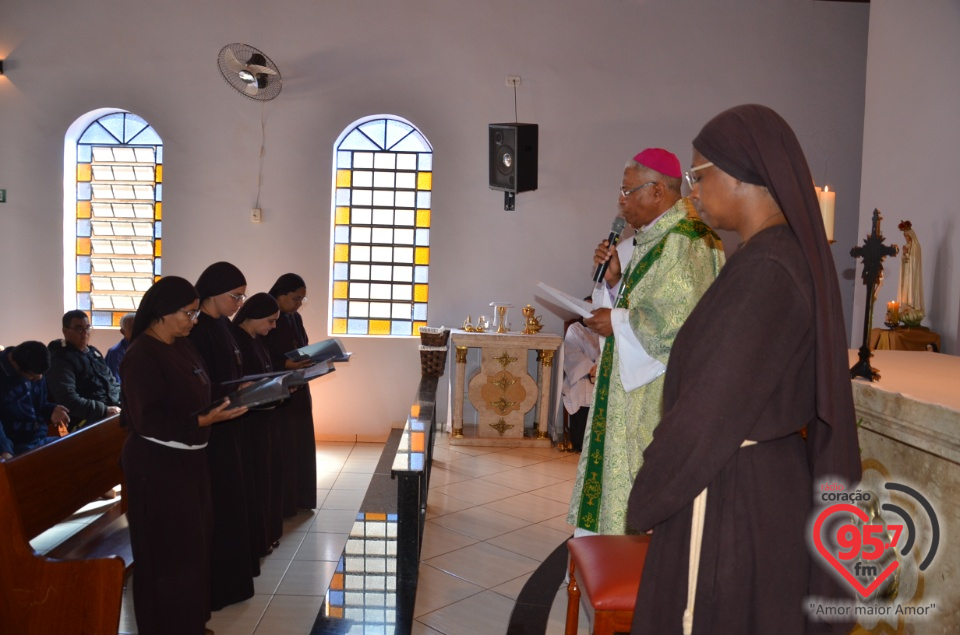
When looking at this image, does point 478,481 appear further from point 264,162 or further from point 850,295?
point 850,295

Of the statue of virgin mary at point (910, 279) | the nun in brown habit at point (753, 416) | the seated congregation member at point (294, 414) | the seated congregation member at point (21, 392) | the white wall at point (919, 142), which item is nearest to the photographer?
the nun in brown habit at point (753, 416)

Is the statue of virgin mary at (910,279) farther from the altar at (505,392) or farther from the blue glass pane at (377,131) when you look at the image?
the blue glass pane at (377,131)

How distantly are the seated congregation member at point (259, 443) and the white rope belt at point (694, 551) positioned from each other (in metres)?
3.41

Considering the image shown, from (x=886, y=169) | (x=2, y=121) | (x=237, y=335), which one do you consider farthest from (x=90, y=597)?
(x=2, y=121)

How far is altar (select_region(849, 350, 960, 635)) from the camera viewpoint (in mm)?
2121

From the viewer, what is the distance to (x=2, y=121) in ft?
28.2

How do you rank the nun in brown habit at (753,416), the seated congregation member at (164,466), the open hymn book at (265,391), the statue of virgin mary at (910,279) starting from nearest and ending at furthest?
the nun in brown habit at (753,416) → the seated congregation member at (164,466) → the open hymn book at (265,391) → the statue of virgin mary at (910,279)

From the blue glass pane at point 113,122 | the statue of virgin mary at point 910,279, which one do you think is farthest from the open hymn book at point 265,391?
the blue glass pane at point 113,122

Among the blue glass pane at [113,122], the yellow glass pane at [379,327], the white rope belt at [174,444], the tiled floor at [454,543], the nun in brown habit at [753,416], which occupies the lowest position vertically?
the tiled floor at [454,543]

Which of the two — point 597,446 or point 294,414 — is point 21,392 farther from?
point 597,446

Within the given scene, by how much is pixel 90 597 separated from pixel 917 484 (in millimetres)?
2845

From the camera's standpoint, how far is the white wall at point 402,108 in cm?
859

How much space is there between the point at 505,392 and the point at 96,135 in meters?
5.24

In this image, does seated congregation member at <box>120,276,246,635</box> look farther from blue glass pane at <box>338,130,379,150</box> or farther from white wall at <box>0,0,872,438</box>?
blue glass pane at <box>338,130,379,150</box>
